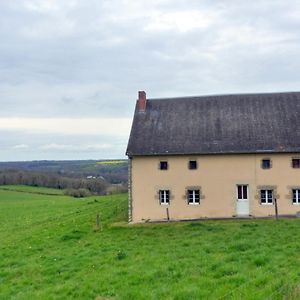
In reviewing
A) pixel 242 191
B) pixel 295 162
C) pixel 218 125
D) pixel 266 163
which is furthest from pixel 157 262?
pixel 218 125

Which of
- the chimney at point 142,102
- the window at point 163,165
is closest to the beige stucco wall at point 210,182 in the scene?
the window at point 163,165

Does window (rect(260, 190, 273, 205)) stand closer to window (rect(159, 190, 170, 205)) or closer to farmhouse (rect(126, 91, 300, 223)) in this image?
farmhouse (rect(126, 91, 300, 223))

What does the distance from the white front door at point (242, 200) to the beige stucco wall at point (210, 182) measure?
0.69ft

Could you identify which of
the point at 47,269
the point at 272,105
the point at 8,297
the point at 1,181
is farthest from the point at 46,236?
the point at 1,181

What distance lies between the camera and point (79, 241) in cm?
2339

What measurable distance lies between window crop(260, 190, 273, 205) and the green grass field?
2734 millimetres

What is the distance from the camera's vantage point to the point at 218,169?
98.2 ft

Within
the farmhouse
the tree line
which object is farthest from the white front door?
the tree line

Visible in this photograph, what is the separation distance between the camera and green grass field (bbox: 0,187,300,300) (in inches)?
495

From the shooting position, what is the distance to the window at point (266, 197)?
1163 inches

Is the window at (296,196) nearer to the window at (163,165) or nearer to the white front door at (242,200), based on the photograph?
the white front door at (242,200)

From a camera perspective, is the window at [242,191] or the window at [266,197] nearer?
the window at [266,197]

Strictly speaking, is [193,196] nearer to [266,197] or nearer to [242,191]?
[242,191]

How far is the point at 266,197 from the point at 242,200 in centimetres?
141
